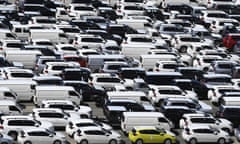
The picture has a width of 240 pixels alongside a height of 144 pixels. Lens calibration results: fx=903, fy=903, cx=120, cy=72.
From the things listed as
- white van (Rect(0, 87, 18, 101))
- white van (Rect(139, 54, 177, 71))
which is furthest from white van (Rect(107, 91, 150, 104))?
white van (Rect(139, 54, 177, 71))

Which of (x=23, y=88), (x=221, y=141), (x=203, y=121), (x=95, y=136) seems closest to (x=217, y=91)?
(x=203, y=121)

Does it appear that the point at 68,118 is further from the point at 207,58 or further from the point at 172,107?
the point at 207,58

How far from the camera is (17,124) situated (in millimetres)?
48312

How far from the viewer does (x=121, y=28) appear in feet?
242

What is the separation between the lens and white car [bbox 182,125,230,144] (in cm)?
4972

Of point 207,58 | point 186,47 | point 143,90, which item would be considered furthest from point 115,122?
point 186,47

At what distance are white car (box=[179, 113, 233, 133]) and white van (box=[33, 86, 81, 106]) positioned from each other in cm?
711

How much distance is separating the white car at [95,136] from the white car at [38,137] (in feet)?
3.04

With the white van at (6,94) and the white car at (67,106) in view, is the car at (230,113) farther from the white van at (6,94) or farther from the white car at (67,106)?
the white van at (6,94)

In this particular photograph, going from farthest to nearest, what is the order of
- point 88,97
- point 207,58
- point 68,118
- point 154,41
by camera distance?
1. point 154,41
2. point 207,58
3. point 88,97
4. point 68,118

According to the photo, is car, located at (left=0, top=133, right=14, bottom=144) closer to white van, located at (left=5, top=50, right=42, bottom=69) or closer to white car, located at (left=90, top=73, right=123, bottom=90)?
white car, located at (left=90, top=73, right=123, bottom=90)

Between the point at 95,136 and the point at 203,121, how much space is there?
22.8 feet

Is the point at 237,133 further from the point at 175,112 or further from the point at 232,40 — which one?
the point at 232,40

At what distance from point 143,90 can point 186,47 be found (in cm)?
1381
